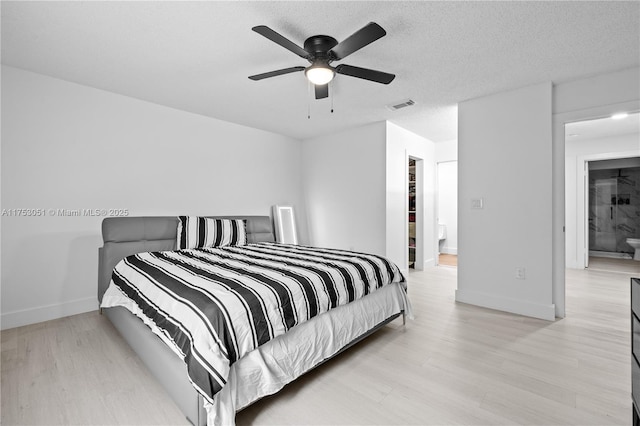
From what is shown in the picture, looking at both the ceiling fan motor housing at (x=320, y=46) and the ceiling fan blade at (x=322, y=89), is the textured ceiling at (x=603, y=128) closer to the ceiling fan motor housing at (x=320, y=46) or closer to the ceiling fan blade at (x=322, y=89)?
the ceiling fan blade at (x=322, y=89)

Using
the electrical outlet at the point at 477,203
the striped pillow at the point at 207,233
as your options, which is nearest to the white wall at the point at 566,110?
the electrical outlet at the point at 477,203

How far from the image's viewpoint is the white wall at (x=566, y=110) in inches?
112

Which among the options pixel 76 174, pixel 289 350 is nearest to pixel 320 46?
pixel 289 350

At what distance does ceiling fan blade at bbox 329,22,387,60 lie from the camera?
5.83 ft

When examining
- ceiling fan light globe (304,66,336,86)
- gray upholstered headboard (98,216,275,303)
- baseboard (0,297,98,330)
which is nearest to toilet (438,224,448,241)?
ceiling fan light globe (304,66,336,86)

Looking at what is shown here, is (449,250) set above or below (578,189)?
below

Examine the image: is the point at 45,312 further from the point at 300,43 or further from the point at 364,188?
the point at 364,188

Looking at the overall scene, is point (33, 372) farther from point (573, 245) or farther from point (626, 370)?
point (573, 245)

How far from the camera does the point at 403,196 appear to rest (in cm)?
483

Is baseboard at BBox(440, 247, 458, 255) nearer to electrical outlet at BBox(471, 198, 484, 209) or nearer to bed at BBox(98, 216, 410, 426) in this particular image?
electrical outlet at BBox(471, 198, 484, 209)

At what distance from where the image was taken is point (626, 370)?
2.05 meters

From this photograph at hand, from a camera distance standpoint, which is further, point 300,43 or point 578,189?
point 578,189

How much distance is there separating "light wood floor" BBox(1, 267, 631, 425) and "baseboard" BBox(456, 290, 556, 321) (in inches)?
5.3

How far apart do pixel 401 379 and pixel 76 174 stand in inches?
144
